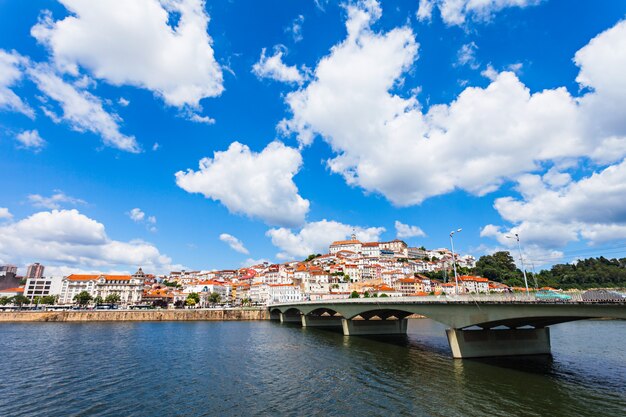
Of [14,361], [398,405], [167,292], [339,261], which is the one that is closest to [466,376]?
[398,405]

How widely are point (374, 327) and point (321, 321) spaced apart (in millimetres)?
23788

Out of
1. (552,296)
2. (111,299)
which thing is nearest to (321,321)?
(552,296)

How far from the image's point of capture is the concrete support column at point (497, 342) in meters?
34.7

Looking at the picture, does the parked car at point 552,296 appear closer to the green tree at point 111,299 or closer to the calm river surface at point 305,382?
the calm river surface at point 305,382

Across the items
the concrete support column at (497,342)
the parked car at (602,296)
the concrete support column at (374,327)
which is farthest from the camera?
the concrete support column at (374,327)

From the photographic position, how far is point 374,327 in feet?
200

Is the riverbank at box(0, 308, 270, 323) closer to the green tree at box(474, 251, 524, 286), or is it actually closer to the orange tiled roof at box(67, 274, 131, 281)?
the orange tiled roof at box(67, 274, 131, 281)

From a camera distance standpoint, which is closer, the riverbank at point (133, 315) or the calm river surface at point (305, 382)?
the calm river surface at point (305, 382)

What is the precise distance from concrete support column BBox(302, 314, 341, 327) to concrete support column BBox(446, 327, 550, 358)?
4946cm

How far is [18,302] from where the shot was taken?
123375 millimetres

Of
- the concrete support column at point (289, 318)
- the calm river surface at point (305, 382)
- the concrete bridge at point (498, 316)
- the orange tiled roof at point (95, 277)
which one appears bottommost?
the calm river surface at point (305, 382)

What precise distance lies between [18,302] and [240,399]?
481 ft

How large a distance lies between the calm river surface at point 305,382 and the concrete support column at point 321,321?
37844 millimetres

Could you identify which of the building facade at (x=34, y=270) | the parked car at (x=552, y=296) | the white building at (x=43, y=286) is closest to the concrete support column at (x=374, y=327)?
the parked car at (x=552, y=296)
